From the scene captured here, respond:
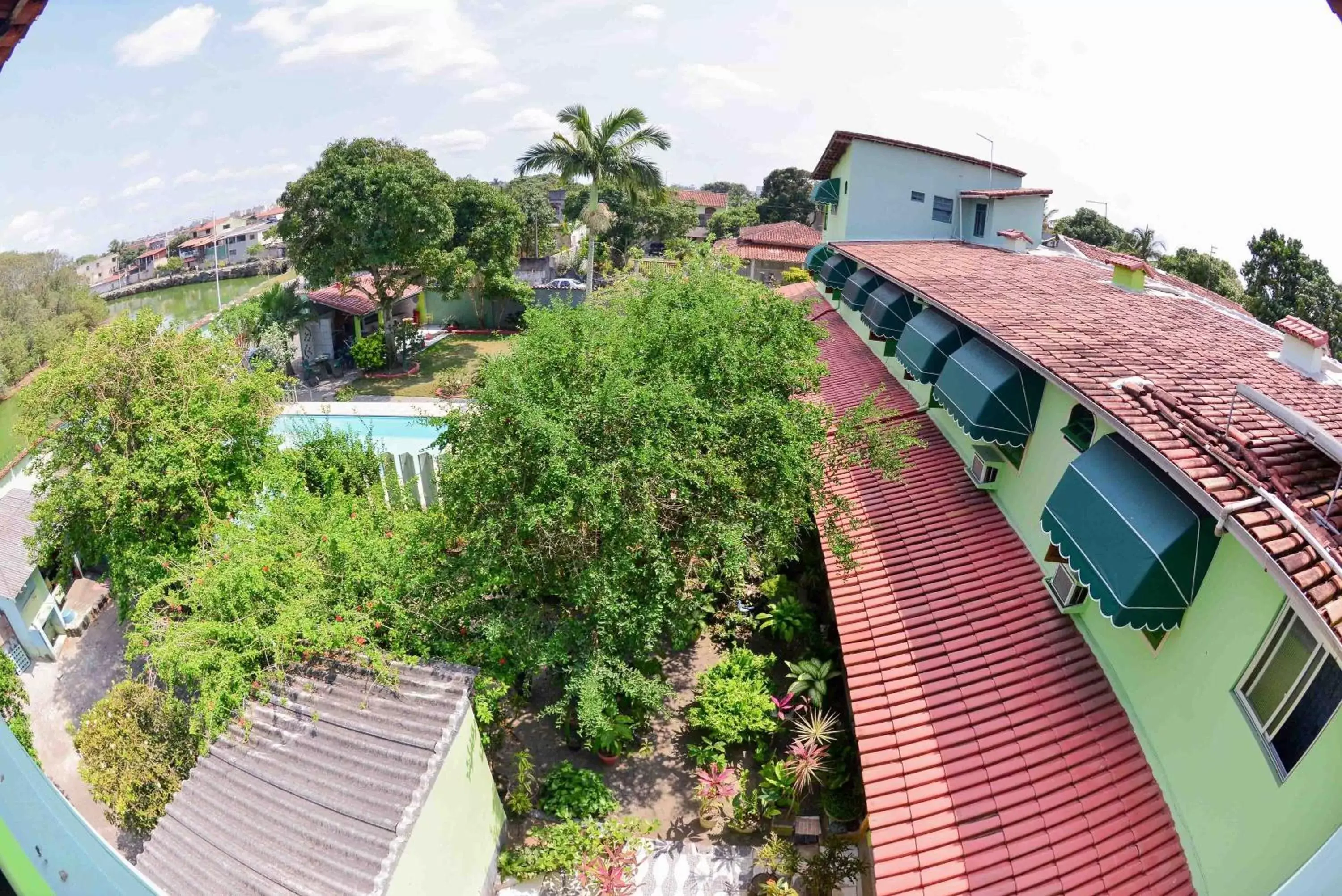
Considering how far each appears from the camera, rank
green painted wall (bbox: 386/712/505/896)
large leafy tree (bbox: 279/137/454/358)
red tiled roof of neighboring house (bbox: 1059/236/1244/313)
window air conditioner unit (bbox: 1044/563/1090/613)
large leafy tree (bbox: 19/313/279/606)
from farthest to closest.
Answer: large leafy tree (bbox: 279/137/454/358) < red tiled roof of neighboring house (bbox: 1059/236/1244/313) < large leafy tree (bbox: 19/313/279/606) < window air conditioner unit (bbox: 1044/563/1090/613) < green painted wall (bbox: 386/712/505/896)

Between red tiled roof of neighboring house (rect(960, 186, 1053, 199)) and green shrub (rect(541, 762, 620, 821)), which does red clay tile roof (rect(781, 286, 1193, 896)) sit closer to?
green shrub (rect(541, 762, 620, 821))

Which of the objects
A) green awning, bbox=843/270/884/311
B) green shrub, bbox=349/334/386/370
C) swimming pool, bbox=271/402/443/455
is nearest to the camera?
swimming pool, bbox=271/402/443/455

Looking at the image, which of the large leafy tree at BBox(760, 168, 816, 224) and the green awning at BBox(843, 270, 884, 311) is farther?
Answer: the large leafy tree at BBox(760, 168, 816, 224)

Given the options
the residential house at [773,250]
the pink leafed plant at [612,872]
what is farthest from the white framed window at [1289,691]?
the residential house at [773,250]

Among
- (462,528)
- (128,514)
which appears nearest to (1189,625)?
(462,528)

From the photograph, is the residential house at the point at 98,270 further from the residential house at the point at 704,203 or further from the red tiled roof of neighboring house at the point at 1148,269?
the residential house at the point at 704,203

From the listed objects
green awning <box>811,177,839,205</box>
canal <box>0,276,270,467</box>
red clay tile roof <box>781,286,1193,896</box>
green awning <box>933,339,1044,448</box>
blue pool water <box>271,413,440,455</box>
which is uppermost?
green awning <box>811,177,839,205</box>

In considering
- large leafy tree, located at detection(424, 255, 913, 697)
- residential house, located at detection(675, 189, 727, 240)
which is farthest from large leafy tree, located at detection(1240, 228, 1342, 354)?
residential house, located at detection(675, 189, 727, 240)
